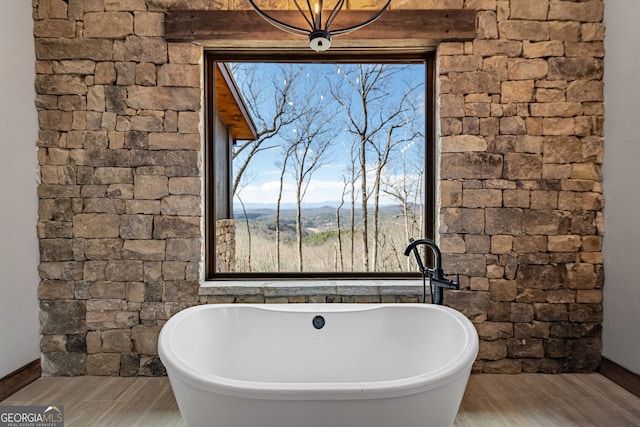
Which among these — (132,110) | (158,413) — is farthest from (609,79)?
(158,413)

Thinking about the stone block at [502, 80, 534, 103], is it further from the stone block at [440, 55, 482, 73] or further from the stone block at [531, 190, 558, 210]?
the stone block at [531, 190, 558, 210]

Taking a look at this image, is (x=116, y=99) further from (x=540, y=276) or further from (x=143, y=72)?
(x=540, y=276)

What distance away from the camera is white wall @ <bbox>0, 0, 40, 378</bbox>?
2045mm

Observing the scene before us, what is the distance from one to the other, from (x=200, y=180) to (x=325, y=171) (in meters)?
0.88

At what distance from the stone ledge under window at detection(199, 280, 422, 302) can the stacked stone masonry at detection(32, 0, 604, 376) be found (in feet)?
0.11

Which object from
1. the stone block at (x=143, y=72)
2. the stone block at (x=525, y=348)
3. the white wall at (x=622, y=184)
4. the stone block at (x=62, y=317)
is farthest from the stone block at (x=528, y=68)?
the stone block at (x=62, y=317)

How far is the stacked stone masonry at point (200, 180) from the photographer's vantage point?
229cm

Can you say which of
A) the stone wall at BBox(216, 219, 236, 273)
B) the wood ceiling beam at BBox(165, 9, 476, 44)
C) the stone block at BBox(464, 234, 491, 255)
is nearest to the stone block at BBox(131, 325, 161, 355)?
the stone wall at BBox(216, 219, 236, 273)

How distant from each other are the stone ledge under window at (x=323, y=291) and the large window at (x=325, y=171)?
239 mm

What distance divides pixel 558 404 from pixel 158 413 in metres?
2.19

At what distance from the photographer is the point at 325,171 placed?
8.54ft

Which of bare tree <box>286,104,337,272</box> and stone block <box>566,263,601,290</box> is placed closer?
stone block <box>566,263,601,290</box>

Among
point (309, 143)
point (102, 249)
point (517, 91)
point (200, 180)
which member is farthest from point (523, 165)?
point (102, 249)

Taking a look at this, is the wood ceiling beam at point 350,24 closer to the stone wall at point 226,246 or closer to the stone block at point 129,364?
the stone wall at point 226,246
